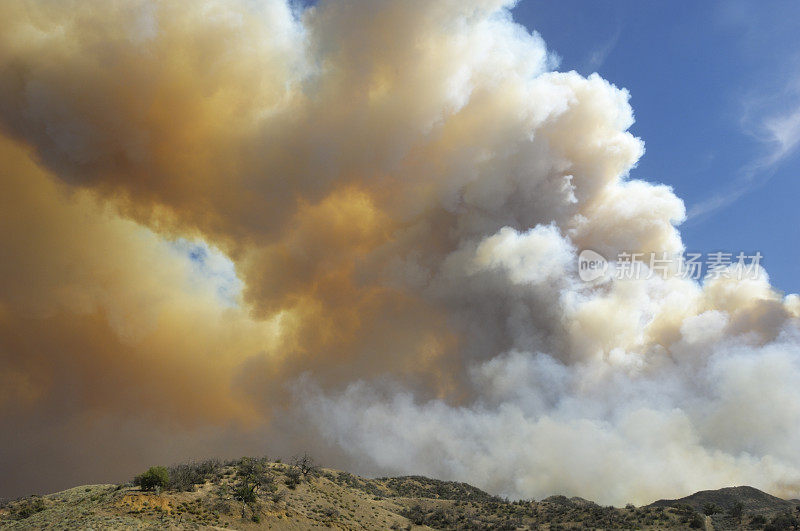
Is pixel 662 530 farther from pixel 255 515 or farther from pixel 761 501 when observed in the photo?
pixel 255 515

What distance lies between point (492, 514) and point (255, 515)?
120 ft

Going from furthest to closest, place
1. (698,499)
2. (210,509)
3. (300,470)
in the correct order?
(698,499), (300,470), (210,509)

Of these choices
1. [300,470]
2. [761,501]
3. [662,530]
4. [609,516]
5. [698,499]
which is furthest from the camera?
[698,499]

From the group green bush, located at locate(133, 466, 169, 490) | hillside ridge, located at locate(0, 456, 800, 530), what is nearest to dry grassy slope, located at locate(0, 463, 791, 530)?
hillside ridge, located at locate(0, 456, 800, 530)

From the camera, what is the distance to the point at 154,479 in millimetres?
44594

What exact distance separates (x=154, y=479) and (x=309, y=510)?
1696 cm

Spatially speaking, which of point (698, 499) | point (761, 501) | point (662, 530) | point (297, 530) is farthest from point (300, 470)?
point (761, 501)

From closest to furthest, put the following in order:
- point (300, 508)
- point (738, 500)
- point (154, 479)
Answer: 1. point (154, 479)
2. point (300, 508)
3. point (738, 500)

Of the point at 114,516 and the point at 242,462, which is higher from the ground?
the point at 242,462

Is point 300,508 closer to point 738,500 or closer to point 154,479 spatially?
point 154,479

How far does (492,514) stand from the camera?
213 feet

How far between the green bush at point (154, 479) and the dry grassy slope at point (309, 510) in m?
0.94

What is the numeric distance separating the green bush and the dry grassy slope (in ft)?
3.09

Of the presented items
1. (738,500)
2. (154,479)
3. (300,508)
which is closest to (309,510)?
(300,508)
